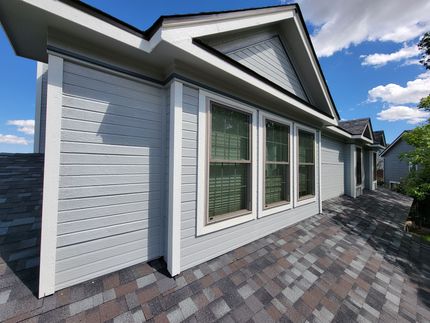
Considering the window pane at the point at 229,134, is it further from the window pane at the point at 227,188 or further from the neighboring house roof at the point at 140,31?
the neighboring house roof at the point at 140,31

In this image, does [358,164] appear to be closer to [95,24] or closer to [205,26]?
[205,26]

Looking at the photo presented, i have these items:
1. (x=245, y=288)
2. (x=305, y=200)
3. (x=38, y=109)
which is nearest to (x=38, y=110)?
(x=38, y=109)

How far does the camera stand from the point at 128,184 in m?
2.14

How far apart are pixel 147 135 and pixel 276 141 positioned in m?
2.66

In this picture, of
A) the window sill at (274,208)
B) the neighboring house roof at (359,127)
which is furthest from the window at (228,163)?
the neighboring house roof at (359,127)

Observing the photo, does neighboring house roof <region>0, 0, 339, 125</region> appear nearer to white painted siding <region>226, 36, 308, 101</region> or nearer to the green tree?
white painted siding <region>226, 36, 308, 101</region>

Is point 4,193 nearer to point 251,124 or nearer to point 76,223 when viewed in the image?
point 76,223

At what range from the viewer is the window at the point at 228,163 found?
2736 millimetres

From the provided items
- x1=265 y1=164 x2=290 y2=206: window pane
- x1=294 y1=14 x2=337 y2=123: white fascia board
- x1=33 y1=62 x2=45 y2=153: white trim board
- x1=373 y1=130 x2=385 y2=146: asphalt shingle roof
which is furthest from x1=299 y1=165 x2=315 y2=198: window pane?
x1=373 y1=130 x2=385 y2=146: asphalt shingle roof

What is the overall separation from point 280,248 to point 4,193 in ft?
14.7

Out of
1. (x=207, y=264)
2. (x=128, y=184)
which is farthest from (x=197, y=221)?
(x=128, y=184)

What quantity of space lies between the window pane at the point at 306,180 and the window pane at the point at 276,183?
0.85 m

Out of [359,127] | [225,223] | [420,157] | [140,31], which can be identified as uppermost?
[359,127]

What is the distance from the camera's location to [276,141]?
3.83m
